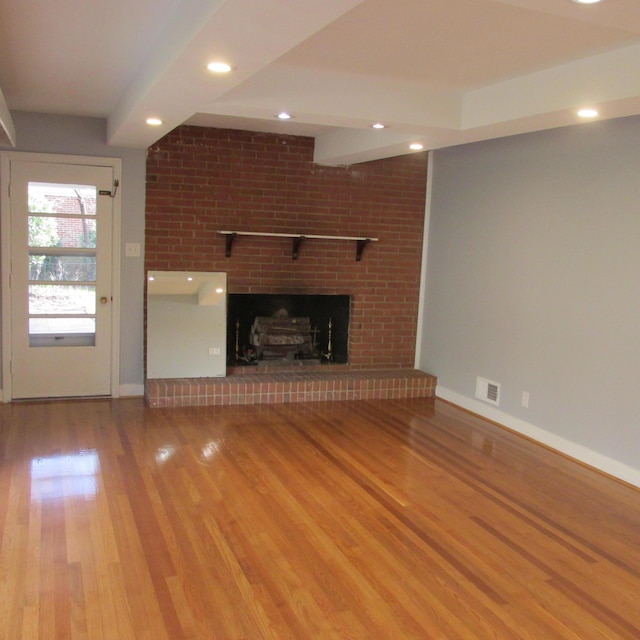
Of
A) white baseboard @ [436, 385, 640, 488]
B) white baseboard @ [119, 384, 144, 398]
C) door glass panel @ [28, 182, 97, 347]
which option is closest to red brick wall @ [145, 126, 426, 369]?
door glass panel @ [28, 182, 97, 347]

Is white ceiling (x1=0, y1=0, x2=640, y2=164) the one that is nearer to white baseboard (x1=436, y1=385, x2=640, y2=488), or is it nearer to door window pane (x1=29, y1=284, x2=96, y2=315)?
door window pane (x1=29, y1=284, x2=96, y2=315)

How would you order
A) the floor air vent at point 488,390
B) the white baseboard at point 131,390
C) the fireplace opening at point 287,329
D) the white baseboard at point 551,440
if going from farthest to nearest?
the fireplace opening at point 287,329, the white baseboard at point 131,390, the floor air vent at point 488,390, the white baseboard at point 551,440

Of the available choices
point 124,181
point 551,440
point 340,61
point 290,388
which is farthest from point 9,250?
point 551,440

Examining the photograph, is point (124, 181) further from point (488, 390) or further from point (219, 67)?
point (488, 390)

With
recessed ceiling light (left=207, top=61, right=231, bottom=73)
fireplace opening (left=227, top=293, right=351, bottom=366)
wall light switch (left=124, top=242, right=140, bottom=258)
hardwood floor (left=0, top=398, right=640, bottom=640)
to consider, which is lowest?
hardwood floor (left=0, top=398, right=640, bottom=640)

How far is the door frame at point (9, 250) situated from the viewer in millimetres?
5133

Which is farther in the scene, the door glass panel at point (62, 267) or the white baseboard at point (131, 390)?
the white baseboard at point (131, 390)

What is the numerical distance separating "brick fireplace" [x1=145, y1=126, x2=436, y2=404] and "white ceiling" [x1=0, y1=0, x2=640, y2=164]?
3.19 ft

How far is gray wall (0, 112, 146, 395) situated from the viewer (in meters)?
5.18

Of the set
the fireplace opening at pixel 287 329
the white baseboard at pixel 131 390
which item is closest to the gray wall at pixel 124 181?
the white baseboard at pixel 131 390

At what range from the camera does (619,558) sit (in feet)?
10.3

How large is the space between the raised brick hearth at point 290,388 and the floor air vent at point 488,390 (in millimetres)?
668

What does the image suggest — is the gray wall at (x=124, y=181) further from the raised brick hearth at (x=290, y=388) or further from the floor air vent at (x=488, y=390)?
the floor air vent at (x=488, y=390)

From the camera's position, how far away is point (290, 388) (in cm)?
574
